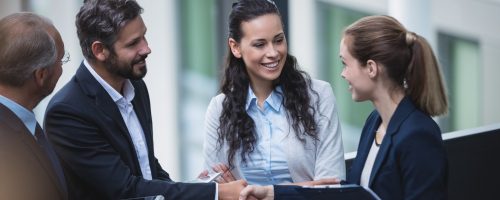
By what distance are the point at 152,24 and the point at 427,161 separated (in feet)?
19.9

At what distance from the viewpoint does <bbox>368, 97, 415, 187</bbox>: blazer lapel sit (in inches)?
110

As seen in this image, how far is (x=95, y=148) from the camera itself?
293 cm

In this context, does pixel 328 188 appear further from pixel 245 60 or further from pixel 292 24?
Answer: pixel 292 24

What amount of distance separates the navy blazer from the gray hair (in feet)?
3.23

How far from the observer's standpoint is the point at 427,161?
8.72 feet

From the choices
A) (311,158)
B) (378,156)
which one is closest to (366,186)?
(378,156)

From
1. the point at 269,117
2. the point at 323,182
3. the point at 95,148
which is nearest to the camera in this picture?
the point at 95,148

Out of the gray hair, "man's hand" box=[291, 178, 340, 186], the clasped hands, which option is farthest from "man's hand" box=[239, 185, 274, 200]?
the gray hair

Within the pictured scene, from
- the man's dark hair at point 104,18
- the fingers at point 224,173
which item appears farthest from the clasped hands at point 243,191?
the man's dark hair at point 104,18

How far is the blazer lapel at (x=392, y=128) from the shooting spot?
2.79m

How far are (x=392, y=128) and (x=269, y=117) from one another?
0.66 m

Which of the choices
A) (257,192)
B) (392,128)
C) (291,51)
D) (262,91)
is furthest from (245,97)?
(291,51)

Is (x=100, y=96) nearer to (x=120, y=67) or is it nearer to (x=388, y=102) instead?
(x=120, y=67)

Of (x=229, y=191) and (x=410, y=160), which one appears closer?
(x=410, y=160)
